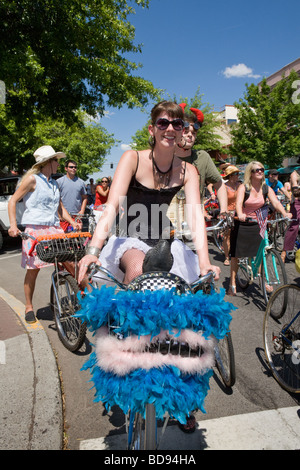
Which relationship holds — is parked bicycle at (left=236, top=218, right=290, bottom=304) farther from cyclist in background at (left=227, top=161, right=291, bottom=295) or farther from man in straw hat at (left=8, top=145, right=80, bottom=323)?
man in straw hat at (left=8, top=145, right=80, bottom=323)

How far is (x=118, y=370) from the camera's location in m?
1.27

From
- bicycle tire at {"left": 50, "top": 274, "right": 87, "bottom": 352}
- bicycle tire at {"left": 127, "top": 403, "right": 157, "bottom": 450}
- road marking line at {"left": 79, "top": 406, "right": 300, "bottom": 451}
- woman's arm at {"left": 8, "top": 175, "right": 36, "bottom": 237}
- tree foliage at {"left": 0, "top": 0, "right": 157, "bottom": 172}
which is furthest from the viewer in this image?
tree foliage at {"left": 0, "top": 0, "right": 157, "bottom": 172}

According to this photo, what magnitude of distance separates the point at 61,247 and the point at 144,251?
1.51m

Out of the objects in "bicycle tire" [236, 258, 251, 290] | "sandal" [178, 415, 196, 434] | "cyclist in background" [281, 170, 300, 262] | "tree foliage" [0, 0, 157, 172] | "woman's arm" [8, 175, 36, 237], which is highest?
"tree foliage" [0, 0, 157, 172]

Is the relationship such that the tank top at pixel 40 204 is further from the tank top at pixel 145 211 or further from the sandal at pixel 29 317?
the tank top at pixel 145 211

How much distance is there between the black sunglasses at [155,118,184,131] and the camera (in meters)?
1.94

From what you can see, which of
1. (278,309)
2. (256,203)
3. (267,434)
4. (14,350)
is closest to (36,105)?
(256,203)

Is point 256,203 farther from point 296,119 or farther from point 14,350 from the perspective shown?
point 296,119

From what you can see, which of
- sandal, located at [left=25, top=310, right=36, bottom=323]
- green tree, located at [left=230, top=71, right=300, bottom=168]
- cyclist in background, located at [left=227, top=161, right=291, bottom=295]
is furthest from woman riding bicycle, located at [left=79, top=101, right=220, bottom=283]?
green tree, located at [left=230, top=71, right=300, bottom=168]

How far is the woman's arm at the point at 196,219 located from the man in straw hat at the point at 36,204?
88.5 inches

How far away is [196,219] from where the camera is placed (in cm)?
207

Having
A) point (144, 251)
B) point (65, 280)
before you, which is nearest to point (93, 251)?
point (144, 251)

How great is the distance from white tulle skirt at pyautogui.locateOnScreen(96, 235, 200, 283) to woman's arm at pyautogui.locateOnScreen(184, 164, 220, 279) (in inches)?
3.7

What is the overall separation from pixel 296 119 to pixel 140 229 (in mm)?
28469
